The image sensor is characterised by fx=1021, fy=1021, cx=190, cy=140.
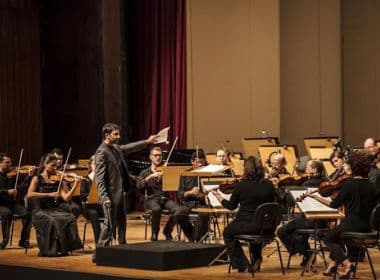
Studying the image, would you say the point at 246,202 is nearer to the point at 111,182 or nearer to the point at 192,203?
the point at 111,182

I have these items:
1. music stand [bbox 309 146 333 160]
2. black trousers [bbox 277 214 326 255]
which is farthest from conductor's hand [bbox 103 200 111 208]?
music stand [bbox 309 146 333 160]

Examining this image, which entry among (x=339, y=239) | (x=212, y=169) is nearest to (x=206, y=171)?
(x=212, y=169)

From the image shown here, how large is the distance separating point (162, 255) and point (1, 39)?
7.42 meters

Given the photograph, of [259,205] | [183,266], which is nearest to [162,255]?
[183,266]

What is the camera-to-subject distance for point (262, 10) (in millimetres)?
18234

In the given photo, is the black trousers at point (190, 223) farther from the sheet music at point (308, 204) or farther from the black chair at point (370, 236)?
the black chair at point (370, 236)

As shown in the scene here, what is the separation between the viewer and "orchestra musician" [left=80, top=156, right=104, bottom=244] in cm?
1196

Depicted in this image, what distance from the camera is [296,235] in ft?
33.5

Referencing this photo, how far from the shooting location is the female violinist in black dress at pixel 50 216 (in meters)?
11.6

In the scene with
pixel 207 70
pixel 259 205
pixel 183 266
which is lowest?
pixel 183 266

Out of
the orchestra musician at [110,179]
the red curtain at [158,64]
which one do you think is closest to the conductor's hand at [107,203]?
the orchestra musician at [110,179]

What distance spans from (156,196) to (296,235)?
2776 millimetres

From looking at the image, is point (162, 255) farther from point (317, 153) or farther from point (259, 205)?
point (317, 153)

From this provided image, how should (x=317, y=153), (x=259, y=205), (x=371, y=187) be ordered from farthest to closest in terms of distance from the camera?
1. (x=317, y=153)
2. (x=259, y=205)
3. (x=371, y=187)
